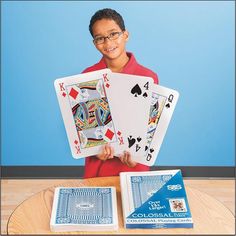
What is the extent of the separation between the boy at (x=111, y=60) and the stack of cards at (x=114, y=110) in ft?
0.21

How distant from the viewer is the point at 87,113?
246cm

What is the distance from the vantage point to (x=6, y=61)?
3.45m

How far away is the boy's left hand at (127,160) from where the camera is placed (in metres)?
2.54

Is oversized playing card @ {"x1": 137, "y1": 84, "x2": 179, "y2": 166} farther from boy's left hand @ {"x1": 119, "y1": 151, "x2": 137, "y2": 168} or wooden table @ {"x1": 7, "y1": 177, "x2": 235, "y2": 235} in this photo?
wooden table @ {"x1": 7, "y1": 177, "x2": 235, "y2": 235}

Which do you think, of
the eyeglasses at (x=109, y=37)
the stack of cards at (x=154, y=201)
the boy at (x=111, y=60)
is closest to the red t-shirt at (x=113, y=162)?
the boy at (x=111, y=60)

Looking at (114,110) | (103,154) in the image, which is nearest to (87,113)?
(114,110)

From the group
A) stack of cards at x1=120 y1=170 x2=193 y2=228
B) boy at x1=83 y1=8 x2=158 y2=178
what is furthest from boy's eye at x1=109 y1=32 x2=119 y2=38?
stack of cards at x1=120 y1=170 x2=193 y2=228

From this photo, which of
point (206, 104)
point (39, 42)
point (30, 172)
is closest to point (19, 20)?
point (39, 42)

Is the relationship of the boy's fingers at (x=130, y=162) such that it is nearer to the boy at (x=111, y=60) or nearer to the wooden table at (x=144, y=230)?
the boy at (x=111, y=60)

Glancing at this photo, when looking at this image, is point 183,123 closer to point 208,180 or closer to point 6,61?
point 208,180

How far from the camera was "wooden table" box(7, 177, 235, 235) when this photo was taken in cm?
192

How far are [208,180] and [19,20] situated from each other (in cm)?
179

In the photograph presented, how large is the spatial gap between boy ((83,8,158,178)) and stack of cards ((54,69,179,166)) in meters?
0.06

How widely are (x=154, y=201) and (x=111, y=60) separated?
0.82 metres
